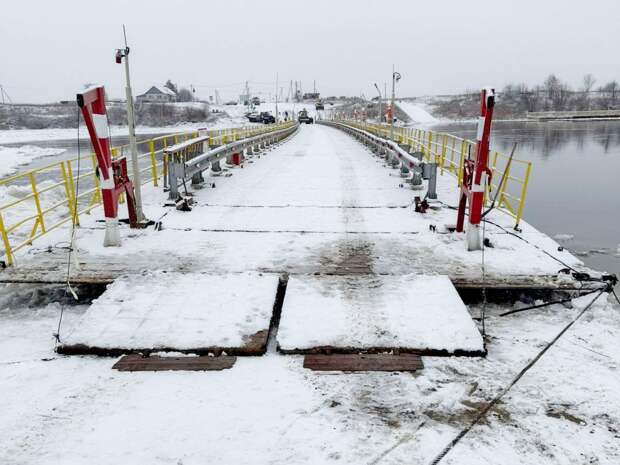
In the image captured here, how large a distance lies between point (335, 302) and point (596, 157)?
27481 millimetres

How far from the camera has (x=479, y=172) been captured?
605cm

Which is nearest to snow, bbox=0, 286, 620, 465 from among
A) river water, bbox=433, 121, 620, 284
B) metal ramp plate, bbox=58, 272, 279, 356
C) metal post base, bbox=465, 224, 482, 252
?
metal ramp plate, bbox=58, 272, 279, 356

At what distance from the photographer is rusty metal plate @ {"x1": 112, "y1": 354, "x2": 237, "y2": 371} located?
3.80m

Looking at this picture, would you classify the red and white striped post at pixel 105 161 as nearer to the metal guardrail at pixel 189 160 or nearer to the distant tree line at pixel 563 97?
the metal guardrail at pixel 189 160

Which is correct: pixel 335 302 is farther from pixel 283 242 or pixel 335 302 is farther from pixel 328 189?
pixel 328 189

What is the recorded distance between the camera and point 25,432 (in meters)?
3.12

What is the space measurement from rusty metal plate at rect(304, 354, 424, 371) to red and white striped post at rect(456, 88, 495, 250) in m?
2.80

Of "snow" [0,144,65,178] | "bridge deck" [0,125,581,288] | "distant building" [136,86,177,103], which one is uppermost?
"distant building" [136,86,177,103]

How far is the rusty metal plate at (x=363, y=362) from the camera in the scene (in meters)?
3.77

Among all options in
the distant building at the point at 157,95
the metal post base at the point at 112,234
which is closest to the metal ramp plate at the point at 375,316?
the metal post base at the point at 112,234

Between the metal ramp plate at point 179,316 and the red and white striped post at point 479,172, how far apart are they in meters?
2.79

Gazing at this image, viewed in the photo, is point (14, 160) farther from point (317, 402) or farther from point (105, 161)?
point (317, 402)

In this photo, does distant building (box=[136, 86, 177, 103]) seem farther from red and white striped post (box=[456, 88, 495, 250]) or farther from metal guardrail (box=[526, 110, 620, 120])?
red and white striped post (box=[456, 88, 495, 250])

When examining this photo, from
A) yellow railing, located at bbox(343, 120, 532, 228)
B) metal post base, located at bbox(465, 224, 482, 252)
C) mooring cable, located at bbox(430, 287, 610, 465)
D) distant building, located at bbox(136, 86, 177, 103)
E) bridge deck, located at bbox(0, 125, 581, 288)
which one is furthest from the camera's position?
distant building, located at bbox(136, 86, 177, 103)
